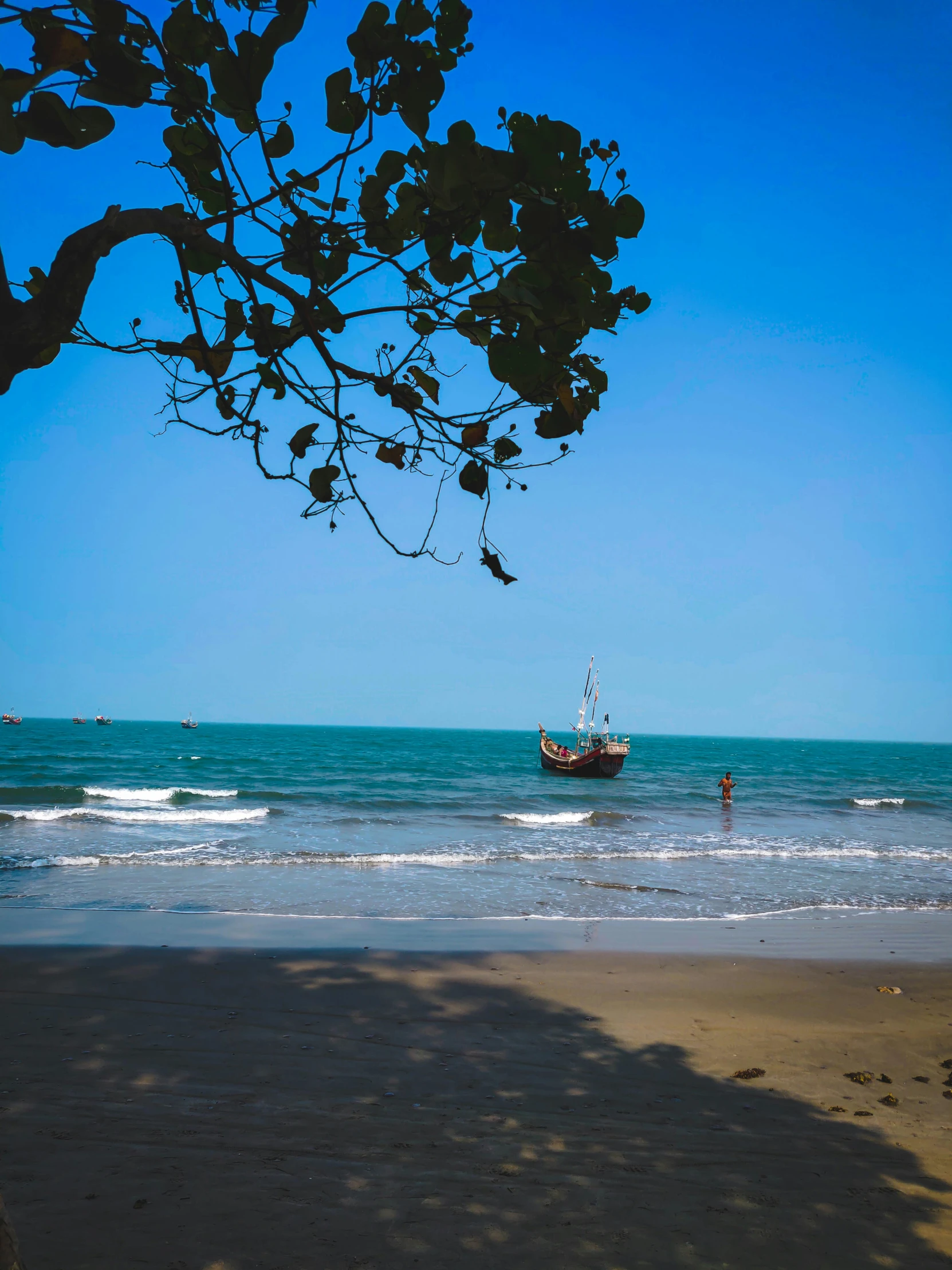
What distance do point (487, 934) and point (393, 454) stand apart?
343 inches

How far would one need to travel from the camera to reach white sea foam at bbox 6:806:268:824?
70.3 feet

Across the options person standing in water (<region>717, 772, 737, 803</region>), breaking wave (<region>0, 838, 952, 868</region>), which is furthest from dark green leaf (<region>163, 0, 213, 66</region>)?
person standing in water (<region>717, 772, 737, 803</region>)

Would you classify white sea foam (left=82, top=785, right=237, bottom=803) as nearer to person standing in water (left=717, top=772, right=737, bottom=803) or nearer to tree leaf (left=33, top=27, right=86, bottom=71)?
person standing in water (left=717, top=772, right=737, bottom=803)

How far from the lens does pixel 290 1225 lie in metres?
3.51

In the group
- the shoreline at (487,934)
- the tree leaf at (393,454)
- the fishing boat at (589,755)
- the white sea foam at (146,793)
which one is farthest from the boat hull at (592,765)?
the tree leaf at (393,454)

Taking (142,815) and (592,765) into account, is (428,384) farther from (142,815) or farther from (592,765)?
(592,765)

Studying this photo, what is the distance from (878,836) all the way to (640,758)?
55.6 meters

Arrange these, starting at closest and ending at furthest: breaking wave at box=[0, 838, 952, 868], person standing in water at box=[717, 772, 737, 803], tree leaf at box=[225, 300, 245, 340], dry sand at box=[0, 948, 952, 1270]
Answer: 1. tree leaf at box=[225, 300, 245, 340]
2. dry sand at box=[0, 948, 952, 1270]
3. breaking wave at box=[0, 838, 952, 868]
4. person standing in water at box=[717, 772, 737, 803]

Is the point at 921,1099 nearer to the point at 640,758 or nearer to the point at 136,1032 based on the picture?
the point at 136,1032

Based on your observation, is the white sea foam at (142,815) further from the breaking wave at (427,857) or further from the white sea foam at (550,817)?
the white sea foam at (550,817)

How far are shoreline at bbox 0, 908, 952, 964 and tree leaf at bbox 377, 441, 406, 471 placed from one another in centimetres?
754

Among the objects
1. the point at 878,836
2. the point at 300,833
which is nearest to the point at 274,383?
the point at 300,833

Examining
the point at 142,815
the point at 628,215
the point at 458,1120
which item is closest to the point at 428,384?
the point at 628,215

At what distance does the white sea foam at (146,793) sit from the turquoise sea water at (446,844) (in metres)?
0.14
